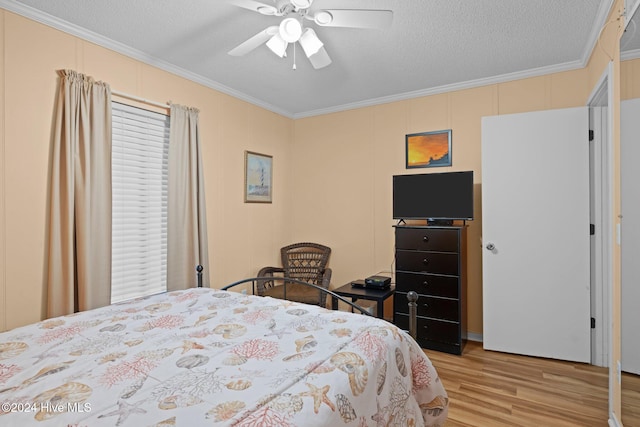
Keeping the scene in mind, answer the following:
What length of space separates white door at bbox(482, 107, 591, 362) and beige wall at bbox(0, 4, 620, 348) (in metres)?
0.31

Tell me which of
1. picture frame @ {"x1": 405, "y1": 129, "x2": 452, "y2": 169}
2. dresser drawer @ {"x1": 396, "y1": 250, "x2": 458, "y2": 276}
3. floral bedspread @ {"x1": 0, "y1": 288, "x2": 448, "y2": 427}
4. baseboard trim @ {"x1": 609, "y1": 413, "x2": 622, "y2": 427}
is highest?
picture frame @ {"x1": 405, "y1": 129, "x2": 452, "y2": 169}

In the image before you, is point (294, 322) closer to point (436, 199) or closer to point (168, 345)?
point (168, 345)

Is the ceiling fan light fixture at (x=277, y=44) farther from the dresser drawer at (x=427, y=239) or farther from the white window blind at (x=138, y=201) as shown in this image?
the dresser drawer at (x=427, y=239)

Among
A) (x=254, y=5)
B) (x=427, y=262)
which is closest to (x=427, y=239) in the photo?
(x=427, y=262)

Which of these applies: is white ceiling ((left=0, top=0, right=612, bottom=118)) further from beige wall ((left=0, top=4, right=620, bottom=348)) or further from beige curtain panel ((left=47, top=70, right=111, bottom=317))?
beige curtain panel ((left=47, top=70, right=111, bottom=317))

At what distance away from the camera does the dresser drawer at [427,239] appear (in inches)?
127

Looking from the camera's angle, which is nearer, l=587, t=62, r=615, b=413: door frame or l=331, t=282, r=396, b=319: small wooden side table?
l=587, t=62, r=615, b=413: door frame

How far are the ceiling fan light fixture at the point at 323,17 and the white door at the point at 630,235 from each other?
1.61 metres

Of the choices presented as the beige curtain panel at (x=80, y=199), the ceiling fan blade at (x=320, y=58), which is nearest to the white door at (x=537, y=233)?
the ceiling fan blade at (x=320, y=58)

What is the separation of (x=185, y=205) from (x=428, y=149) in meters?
2.62

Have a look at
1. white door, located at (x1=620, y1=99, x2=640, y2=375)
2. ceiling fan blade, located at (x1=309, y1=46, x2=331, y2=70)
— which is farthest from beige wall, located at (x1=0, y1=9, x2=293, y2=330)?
white door, located at (x1=620, y1=99, x2=640, y2=375)

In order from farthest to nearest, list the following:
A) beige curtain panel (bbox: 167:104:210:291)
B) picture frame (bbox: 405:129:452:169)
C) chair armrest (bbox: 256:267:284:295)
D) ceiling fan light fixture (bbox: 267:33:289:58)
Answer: chair armrest (bbox: 256:267:284:295) < picture frame (bbox: 405:129:452:169) < beige curtain panel (bbox: 167:104:210:291) < ceiling fan light fixture (bbox: 267:33:289:58)

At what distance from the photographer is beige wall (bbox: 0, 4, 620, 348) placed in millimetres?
2260

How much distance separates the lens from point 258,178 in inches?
165
